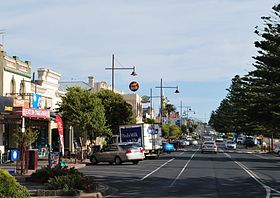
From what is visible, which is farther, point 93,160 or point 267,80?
point 267,80

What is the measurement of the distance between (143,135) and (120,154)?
6.43 metres

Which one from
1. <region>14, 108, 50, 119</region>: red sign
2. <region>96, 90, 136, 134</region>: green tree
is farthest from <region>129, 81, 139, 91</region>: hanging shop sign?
<region>14, 108, 50, 119</region>: red sign

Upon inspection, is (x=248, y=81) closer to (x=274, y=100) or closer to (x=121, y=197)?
(x=274, y=100)

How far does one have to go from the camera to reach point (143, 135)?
137ft

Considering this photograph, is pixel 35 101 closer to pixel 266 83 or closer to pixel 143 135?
pixel 143 135

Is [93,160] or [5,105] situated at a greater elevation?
[5,105]

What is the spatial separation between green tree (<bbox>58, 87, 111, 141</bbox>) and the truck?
8.37 feet

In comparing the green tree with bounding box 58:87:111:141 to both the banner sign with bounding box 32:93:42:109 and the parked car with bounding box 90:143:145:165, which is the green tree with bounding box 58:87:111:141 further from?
the parked car with bounding box 90:143:145:165

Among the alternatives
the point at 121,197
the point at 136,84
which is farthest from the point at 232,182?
the point at 136,84

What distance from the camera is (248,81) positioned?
62812 mm

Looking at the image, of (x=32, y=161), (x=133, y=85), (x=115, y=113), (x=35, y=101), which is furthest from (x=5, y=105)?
(x=133, y=85)

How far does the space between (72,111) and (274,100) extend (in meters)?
22.2

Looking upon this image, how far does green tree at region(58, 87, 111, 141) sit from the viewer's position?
128 feet

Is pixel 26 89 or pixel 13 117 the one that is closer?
pixel 13 117
